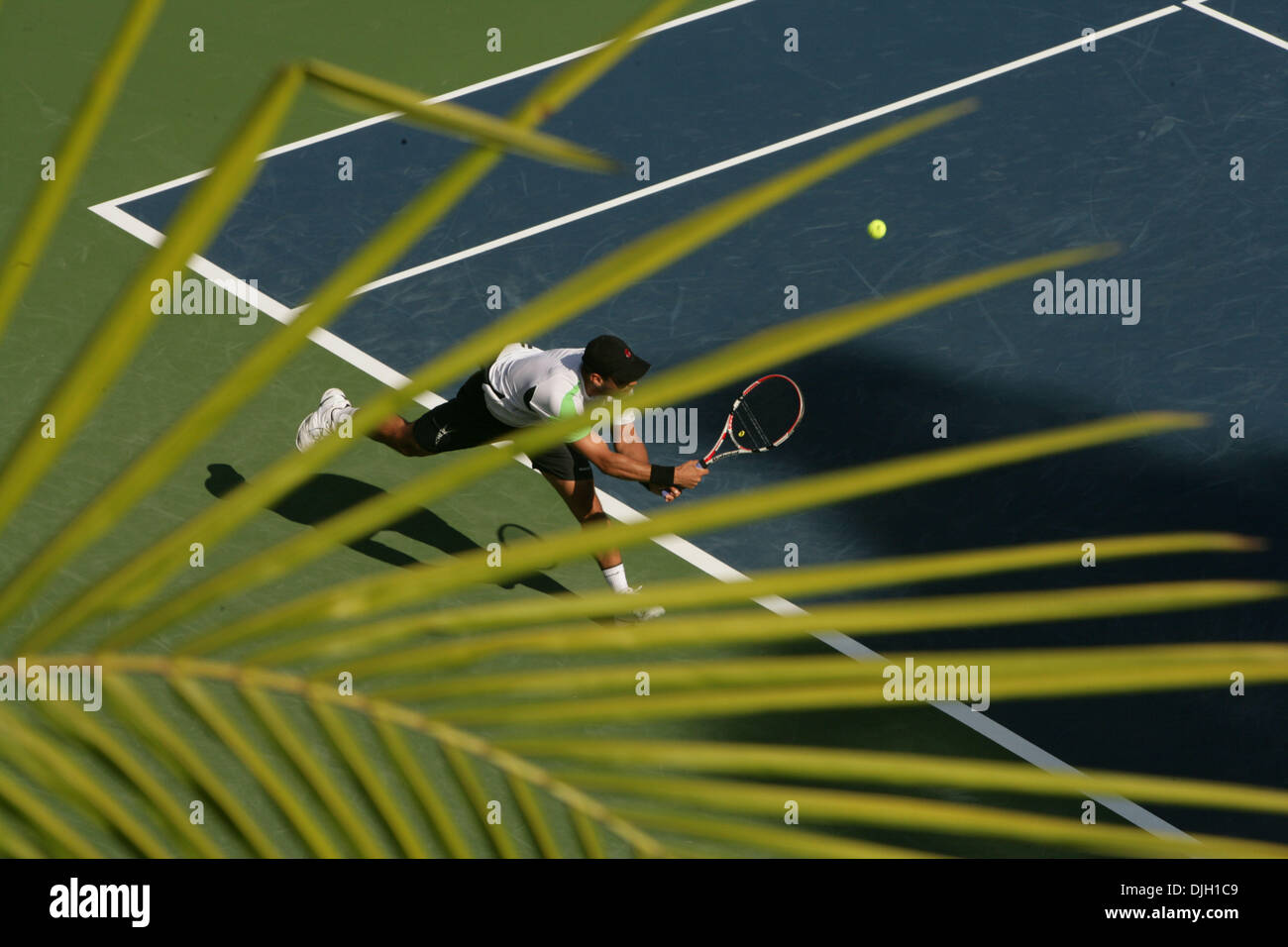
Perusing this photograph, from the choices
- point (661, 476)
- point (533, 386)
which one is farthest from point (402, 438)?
point (661, 476)

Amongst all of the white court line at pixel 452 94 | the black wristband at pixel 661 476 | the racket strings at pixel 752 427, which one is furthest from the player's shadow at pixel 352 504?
the white court line at pixel 452 94

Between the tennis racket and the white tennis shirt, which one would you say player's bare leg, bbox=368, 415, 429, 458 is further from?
the tennis racket

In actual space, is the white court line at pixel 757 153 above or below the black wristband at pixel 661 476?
above

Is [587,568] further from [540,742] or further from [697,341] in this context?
[540,742]

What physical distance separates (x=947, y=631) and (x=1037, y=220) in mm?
5261

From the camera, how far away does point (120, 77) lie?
1600 millimetres

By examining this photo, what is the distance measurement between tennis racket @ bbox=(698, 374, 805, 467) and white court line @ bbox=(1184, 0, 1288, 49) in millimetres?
7928

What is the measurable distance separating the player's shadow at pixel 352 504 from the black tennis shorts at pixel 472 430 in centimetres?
49

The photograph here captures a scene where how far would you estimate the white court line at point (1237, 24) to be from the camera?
1627cm

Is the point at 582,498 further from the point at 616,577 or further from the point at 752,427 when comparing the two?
the point at 752,427

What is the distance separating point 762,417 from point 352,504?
272 centimetres

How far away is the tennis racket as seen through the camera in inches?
420

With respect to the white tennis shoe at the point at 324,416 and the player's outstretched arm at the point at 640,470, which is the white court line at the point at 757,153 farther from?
the player's outstretched arm at the point at 640,470
